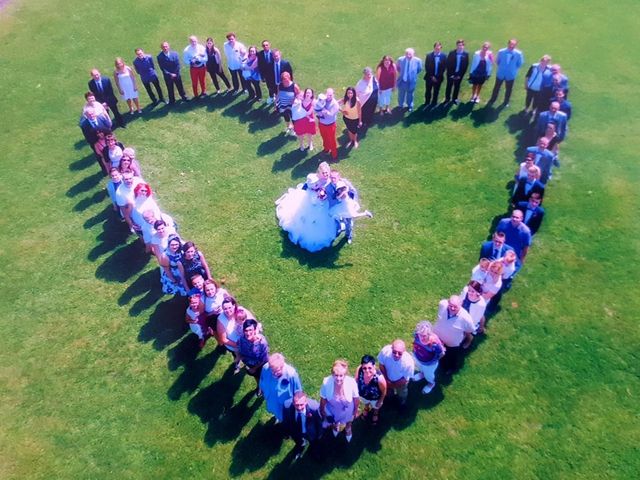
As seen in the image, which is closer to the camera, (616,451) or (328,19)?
(616,451)

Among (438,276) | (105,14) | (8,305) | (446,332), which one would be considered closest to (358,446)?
(446,332)

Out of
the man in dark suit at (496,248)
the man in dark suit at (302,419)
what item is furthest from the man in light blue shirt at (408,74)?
the man in dark suit at (302,419)

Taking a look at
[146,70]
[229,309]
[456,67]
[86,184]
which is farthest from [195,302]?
[456,67]

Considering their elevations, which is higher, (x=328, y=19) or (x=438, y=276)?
(x=328, y=19)

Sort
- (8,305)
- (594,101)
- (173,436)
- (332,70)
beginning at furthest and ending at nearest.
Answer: (332,70) → (594,101) → (8,305) → (173,436)

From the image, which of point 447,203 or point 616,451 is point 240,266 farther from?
point 616,451

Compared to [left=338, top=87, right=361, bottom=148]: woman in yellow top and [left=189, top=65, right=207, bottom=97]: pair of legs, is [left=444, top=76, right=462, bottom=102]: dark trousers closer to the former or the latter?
[left=338, top=87, right=361, bottom=148]: woman in yellow top

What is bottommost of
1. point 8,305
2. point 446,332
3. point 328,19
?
point 8,305
